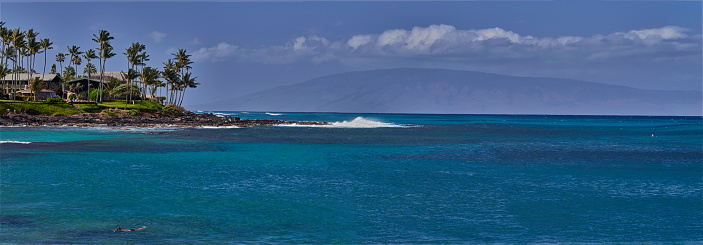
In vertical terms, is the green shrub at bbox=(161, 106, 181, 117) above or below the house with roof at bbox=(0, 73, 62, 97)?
below

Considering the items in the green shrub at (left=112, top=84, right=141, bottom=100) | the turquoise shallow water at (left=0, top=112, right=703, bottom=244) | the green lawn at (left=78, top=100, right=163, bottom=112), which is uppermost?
the green shrub at (left=112, top=84, right=141, bottom=100)

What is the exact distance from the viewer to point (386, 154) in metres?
45.6

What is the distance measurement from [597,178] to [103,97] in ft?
396

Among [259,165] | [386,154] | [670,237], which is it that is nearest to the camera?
[670,237]

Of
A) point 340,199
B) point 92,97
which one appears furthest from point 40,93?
point 340,199

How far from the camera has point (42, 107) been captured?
318ft

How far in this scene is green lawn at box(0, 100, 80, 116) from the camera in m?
91.1

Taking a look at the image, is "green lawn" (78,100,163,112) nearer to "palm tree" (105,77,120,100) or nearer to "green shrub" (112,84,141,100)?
"green shrub" (112,84,141,100)

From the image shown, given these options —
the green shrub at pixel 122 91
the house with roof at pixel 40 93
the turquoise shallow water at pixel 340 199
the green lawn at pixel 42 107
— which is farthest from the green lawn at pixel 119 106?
the turquoise shallow water at pixel 340 199

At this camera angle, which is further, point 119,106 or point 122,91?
point 122,91

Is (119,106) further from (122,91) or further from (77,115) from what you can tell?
(77,115)

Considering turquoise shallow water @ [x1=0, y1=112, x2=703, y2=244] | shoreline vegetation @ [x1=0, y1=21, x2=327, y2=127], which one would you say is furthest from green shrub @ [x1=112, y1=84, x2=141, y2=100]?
turquoise shallow water @ [x1=0, y1=112, x2=703, y2=244]

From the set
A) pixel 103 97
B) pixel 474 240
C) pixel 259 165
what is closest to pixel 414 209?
pixel 474 240

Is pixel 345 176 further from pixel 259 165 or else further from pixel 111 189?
pixel 111 189
